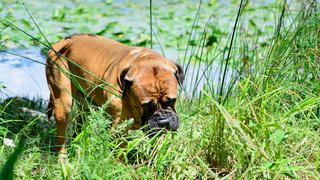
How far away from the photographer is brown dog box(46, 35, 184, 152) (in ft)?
15.6

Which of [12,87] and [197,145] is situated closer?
[197,145]

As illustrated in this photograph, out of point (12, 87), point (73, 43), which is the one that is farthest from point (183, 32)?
point (73, 43)

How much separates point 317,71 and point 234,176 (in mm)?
1525

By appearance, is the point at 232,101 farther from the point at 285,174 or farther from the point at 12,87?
the point at 12,87

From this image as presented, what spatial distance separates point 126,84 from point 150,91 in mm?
181

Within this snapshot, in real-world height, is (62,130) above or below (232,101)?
below

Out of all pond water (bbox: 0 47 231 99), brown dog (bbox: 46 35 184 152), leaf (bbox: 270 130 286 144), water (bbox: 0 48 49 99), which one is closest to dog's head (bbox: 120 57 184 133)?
brown dog (bbox: 46 35 184 152)

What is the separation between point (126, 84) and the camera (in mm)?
4816

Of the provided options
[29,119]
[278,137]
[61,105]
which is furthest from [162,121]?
[29,119]

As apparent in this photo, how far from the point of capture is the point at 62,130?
5.69 meters

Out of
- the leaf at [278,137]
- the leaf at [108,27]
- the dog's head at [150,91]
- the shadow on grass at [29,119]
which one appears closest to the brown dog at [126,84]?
the dog's head at [150,91]

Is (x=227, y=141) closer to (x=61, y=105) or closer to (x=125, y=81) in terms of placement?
(x=125, y=81)

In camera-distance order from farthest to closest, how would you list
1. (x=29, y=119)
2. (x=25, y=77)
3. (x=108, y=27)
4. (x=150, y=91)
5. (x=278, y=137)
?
(x=108, y=27) < (x=25, y=77) < (x=29, y=119) < (x=150, y=91) < (x=278, y=137)

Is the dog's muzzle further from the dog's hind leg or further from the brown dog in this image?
the dog's hind leg
